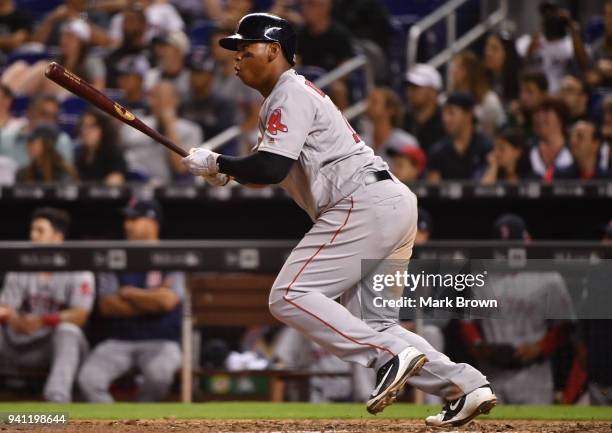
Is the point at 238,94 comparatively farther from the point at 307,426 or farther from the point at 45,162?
the point at 307,426

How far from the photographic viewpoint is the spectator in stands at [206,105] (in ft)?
31.5

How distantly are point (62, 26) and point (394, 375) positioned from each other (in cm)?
765

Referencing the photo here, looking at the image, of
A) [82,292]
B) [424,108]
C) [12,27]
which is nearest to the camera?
[82,292]

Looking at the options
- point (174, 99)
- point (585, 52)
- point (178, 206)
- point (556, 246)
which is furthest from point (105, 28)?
point (556, 246)

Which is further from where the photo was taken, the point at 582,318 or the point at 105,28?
the point at 105,28

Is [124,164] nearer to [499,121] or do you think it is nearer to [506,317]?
[499,121]

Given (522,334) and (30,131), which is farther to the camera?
(30,131)

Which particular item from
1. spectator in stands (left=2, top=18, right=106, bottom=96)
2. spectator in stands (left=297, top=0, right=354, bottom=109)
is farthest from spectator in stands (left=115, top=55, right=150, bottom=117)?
spectator in stands (left=297, top=0, right=354, bottom=109)

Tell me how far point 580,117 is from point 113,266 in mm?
3926

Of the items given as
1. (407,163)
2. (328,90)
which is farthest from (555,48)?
(407,163)

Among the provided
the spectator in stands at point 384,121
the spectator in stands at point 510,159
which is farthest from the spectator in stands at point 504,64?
the spectator in stands at point 510,159

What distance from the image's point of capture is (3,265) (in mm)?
6953

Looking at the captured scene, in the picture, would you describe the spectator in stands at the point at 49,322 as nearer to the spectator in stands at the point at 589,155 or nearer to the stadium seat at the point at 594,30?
the spectator in stands at the point at 589,155

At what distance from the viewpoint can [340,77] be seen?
9.81 m
